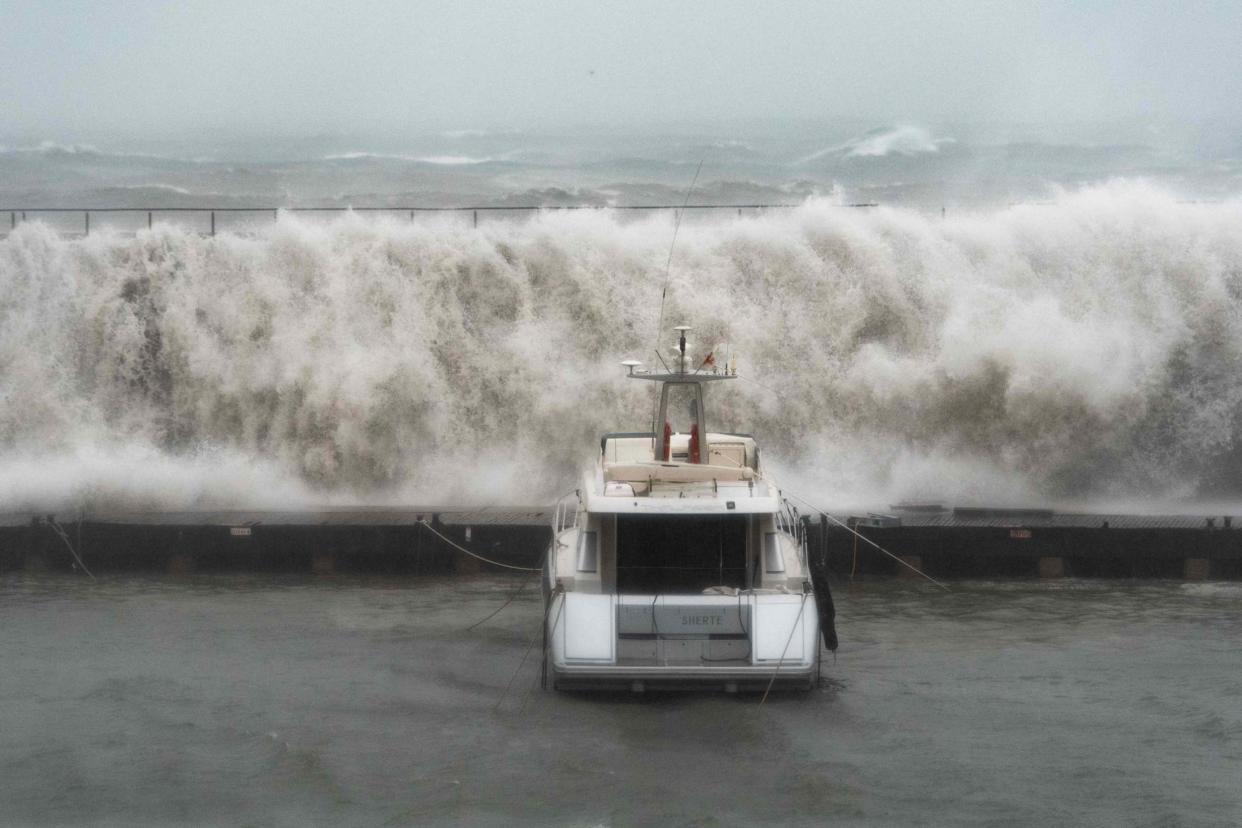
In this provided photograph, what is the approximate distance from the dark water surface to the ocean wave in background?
715cm

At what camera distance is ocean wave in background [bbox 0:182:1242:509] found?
92.3 ft

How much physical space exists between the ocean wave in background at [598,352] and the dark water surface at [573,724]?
715cm

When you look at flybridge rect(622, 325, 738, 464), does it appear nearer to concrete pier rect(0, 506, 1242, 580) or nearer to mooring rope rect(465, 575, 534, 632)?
mooring rope rect(465, 575, 534, 632)

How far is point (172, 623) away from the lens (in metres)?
19.9

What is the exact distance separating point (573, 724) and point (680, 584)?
211cm

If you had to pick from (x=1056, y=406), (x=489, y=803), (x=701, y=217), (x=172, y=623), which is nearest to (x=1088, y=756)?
(x=489, y=803)

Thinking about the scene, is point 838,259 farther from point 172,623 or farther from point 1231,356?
→ point 172,623

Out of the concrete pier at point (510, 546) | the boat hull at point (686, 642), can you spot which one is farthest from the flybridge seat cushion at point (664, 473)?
the concrete pier at point (510, 546)

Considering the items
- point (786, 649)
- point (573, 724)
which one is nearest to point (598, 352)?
point (786, 649)

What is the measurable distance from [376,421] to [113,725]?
1364cm

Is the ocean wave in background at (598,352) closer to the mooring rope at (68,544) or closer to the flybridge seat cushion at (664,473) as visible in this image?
the mooring rope at (68,544)

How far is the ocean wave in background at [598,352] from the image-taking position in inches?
1108

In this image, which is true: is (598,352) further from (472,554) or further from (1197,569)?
(1197,569)

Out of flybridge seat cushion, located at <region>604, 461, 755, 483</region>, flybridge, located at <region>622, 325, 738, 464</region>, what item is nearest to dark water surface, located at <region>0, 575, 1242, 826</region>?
flybridge seat cushion, located at <region>604, 461, 755, 483</region>
